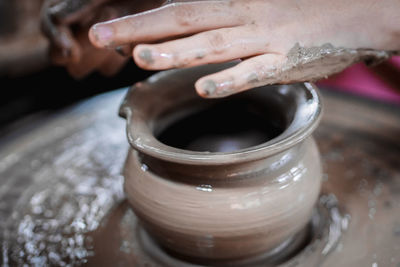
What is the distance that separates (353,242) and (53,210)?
0.84 meters

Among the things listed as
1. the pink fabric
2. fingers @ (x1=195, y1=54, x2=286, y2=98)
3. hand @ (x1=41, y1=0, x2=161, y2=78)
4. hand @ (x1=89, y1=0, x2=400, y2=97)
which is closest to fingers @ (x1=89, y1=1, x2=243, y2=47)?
hand @ (x1=89, y1=0, x2=400, y2=97)

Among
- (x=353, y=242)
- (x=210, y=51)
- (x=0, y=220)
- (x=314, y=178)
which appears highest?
(x=210, y=51)

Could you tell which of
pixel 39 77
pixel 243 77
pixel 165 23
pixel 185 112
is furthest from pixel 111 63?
pixel 39 77

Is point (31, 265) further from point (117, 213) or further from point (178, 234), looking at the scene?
point (178, 234)

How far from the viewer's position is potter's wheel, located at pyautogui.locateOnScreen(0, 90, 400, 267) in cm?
106

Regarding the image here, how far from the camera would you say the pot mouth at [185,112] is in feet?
2.66

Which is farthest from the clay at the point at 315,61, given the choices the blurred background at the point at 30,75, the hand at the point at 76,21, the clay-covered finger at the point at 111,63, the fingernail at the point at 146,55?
the blurred background at the point at 30,75

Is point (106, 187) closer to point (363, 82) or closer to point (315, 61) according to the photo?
point (315, 61)

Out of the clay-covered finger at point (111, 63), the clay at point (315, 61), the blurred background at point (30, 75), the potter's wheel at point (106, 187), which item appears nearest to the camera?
the clay at point (315, 61)

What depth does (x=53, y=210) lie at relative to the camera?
1.23 m

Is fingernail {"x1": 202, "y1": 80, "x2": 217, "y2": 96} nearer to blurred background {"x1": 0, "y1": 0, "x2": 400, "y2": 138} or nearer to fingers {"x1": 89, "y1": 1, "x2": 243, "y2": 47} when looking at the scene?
fingers {"x1": 89, "y1": 1, "x2": 243, "y2": 47}

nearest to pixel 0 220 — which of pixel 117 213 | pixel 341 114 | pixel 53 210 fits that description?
pixel 53 210

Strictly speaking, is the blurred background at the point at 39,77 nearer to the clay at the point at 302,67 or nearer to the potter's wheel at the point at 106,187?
the potter's wheel at the point at 106,187

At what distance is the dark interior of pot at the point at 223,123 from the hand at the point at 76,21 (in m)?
0.31
